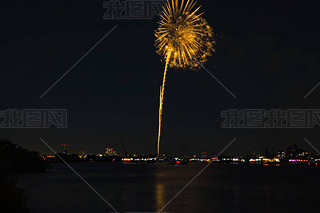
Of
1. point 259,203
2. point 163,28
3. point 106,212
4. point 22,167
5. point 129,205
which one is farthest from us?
point 22,167

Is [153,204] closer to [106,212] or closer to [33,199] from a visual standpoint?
[106,212]

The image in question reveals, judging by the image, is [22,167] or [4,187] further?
[22,167]

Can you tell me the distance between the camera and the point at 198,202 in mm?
41031

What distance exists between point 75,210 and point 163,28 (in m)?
32.3

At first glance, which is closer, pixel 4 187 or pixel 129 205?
pixel 4 187

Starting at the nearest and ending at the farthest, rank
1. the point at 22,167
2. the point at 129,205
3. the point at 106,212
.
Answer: the point at 106,212, the point at 129,205, the point at 22,167

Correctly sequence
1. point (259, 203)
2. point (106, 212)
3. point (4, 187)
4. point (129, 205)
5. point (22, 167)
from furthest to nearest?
point (22, 167) < point (259, 203) < point (129, 205) < point (106, 212) < point (4, 187)

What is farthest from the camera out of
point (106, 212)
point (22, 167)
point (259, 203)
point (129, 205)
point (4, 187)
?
point (22, 167)

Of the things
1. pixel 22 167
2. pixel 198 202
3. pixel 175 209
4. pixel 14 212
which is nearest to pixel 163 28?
pixel 198 202

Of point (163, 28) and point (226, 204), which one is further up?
point (163, 28)

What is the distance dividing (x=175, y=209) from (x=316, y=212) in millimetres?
10003

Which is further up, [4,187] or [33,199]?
[4,187]

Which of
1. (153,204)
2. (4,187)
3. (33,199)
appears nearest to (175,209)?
(153,204)

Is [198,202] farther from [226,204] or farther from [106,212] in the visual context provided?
[106,212]
